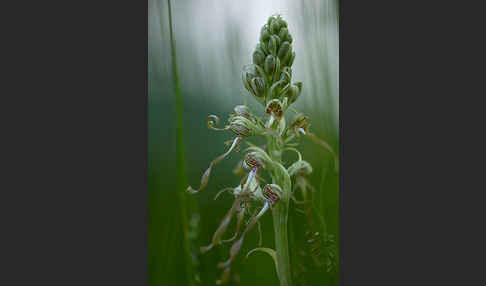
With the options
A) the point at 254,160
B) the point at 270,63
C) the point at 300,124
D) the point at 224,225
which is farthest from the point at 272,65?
the point at 224,225

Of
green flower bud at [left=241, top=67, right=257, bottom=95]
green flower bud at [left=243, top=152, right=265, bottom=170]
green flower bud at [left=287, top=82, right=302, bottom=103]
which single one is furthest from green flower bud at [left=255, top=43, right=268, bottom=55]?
green flower bud at [left=243, top=152, right=265, bottom=170]

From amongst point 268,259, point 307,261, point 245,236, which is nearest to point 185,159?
point 245,236

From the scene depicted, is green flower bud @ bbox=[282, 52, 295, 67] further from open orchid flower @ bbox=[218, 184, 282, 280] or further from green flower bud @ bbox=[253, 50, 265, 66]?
open orchid flower @ bbox=[218, 184, 282, 280]

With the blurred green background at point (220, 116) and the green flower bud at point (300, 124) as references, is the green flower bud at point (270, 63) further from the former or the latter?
the green flower bud at point (300, 124)

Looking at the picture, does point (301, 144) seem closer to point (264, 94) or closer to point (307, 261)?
point (264, 94)

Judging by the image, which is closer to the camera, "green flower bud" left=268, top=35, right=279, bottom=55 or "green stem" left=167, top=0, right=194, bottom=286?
"green flower bud" left=268, top=35, right=279, bottom=55

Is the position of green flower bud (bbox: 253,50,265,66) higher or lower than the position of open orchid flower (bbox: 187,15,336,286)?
higher
